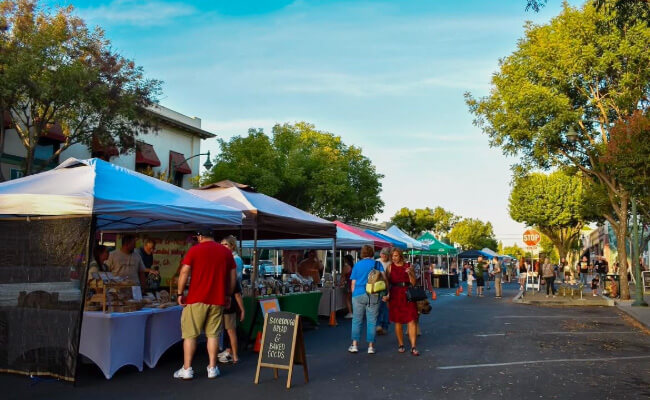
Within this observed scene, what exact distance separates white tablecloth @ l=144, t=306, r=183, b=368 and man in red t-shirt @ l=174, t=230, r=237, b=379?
81 cm

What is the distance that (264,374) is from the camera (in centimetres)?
766

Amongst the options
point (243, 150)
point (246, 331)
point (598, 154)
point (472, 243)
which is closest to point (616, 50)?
point (598, 154)

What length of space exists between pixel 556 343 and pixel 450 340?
1.92 m

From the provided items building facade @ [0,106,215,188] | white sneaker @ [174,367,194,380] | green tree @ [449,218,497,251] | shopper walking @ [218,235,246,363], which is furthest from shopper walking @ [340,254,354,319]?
green tree @ [449,218,497,251]

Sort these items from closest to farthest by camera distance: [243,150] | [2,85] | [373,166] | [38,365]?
[38,365]
[2,85]
[243,150]
[373,166]

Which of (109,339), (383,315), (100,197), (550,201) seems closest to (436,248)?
(383,315)

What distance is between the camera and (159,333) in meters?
8.10

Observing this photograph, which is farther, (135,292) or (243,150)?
(243,150)

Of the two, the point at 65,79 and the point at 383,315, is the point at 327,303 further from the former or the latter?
the point at 65,79

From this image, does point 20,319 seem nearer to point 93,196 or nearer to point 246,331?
point 93,196

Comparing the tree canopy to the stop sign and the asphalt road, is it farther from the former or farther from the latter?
the asphalt road

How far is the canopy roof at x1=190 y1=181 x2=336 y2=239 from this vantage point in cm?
1037

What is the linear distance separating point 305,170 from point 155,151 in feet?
33.9

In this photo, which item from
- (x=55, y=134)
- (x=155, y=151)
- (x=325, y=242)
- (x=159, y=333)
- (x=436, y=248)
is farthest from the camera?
(x=155, y=151)
